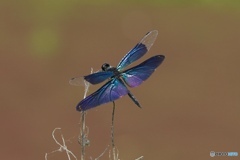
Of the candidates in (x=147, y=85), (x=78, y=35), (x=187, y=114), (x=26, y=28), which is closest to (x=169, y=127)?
(x=187, y=114)

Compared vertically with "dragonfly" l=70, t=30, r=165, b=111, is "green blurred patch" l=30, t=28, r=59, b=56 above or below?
above

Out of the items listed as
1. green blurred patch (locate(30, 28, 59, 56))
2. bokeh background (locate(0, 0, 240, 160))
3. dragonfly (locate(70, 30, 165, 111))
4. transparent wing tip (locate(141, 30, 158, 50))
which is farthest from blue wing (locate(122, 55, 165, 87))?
green blurred patch (locate(30, 28, 59, 56))

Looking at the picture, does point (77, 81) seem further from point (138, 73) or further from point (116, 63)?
point (116, 63)

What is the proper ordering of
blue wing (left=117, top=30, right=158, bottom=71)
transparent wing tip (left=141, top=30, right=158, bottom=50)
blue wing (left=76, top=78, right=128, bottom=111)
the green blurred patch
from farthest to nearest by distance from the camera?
the green blurred patch < transparent wing tip (left=141, top=30, right=158, bottom=50) < blue wing (left=117, top=30, right=158, bottom=71) < blue wing (left=76, top=78, right=128, bottom=111)

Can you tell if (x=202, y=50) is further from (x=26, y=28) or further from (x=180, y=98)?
(x=26, y=28)

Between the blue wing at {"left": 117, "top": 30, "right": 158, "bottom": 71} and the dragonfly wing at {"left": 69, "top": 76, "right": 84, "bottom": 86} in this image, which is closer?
the dragonfly wing at {"left": 69, "top": 76, "right": 84, "bottom": 86}

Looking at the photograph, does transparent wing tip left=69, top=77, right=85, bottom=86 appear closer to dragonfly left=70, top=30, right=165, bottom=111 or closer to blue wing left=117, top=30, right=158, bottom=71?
dragonfly left=70, top=30, right=165, bottom=111

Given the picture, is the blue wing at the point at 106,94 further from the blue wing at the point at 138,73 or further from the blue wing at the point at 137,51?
the blue wing at the point at 137,51
